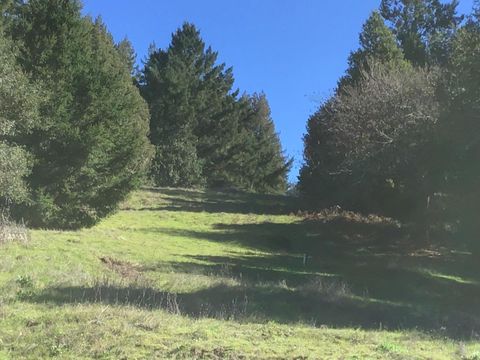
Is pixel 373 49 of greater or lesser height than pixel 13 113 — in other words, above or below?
above

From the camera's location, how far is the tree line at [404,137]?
1923 cm

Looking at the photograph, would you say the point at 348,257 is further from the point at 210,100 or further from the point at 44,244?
the point at 210,100

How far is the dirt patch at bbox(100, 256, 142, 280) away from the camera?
1596cm

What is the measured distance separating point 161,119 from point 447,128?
148 ft

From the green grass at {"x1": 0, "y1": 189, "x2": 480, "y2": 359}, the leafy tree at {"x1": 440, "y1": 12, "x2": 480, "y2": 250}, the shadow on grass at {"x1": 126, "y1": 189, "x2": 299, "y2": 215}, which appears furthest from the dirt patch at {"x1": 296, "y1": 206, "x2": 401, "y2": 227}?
the leafy tree at {"x1": 440, "y1": 12, "x2": 480, "y2": 250}

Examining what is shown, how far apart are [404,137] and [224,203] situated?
2371cm

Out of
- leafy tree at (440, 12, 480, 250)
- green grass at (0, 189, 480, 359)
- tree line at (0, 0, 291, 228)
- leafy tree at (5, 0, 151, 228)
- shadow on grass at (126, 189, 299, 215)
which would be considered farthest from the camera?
shadow on grass at (126, 189, 299, 215)

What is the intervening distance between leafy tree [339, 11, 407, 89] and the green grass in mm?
14068

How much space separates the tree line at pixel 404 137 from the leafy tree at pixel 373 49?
0.07 meters

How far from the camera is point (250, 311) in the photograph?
494 inches

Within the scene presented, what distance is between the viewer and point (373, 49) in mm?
39656

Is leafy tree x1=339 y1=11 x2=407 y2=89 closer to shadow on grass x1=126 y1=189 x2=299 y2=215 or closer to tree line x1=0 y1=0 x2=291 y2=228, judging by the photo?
shadow on grass x1=126 y1=189 x2=299 y2=215

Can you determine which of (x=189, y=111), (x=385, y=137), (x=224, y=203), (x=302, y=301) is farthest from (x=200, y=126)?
(x=302, y=301)

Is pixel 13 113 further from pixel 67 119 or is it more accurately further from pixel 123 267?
pixel 123 267
